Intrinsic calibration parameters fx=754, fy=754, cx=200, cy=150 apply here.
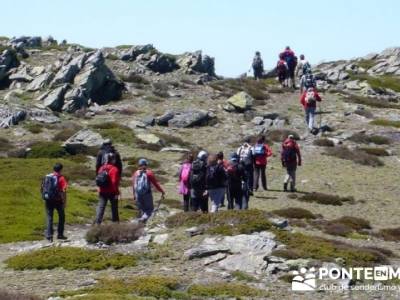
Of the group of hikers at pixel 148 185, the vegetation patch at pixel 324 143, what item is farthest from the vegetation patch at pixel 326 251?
the vegetation patch at pixel 324 143

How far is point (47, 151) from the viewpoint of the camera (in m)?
44.6

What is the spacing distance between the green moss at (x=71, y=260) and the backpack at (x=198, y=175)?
17.5 ft

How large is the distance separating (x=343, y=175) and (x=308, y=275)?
22293mm

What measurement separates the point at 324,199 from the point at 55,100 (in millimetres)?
29769

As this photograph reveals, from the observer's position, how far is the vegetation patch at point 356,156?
142 feet

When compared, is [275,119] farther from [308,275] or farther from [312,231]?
[308,275]

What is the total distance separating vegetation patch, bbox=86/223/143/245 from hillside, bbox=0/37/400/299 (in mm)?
107

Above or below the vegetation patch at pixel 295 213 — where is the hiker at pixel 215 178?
above

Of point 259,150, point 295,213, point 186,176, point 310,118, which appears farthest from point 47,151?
point 186,176

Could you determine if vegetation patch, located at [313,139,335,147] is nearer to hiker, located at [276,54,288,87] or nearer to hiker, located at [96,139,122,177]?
hiker, located at [276,54,288,87]

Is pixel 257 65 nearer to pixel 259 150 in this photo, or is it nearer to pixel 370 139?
pixel 370 139

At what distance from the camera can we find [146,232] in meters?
22.7

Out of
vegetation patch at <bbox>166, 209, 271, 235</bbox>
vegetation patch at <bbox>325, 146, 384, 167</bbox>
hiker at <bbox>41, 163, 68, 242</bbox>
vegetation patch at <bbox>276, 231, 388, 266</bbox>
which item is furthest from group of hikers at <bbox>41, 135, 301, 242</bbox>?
vegetation patch at <bbox>325, 146, 384, 167</bbox>

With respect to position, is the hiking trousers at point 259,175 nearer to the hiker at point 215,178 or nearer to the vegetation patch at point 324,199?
the vegetation patch at point 324,199
